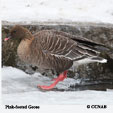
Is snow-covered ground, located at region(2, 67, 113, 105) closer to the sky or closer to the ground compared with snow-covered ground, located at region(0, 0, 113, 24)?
closer to the ground

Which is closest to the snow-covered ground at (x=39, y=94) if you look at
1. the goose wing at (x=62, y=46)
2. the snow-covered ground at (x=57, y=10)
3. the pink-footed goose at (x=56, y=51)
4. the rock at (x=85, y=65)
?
the pink-footed goose at (x=56, y=51)

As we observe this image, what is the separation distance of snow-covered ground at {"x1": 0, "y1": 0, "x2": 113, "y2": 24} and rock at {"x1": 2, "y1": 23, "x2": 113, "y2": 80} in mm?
334

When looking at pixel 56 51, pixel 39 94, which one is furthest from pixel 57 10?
pixel 39 94

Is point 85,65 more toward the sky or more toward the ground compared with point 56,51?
more toward the ground

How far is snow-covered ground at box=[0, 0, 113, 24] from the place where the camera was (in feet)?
29.1

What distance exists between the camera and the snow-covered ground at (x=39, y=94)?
702 cm

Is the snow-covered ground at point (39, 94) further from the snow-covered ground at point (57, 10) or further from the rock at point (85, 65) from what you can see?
the snow-covered ground at point (57, 10)

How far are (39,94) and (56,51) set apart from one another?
768mm

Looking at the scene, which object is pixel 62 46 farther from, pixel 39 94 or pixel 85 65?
pixel 85 65

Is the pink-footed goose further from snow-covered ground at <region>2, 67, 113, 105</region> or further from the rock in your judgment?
the rock

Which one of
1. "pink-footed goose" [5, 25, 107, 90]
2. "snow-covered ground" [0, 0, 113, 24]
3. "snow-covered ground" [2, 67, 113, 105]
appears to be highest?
"snow-covered ground" [0, 0, 113, 24]

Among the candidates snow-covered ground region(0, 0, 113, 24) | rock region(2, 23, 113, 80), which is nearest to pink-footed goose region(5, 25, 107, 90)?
rock region(2, 23, 113, 80)

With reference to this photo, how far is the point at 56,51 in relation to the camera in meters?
7.36

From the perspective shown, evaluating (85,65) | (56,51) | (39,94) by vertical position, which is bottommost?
(39,94)
